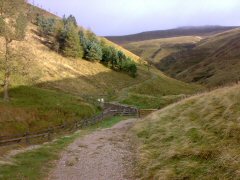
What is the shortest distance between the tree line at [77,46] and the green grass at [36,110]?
47763 mm

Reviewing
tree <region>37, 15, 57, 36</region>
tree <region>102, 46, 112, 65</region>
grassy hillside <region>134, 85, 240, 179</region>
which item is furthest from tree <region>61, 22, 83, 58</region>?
grassy hillside <region>134, 85, 240, 179</region>

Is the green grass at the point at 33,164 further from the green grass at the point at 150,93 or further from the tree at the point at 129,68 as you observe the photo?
the tree at the point at 129,68

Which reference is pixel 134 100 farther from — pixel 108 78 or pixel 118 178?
pixel 118 178

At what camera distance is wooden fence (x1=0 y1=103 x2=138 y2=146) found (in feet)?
94.1

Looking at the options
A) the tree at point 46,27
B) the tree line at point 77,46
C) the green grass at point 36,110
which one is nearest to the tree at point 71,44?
the tree line at point 77,46

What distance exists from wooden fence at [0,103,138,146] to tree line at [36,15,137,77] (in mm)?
46509

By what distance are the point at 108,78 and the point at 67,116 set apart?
183ft

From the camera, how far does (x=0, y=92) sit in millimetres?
53375

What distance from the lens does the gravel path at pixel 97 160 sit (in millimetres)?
17734

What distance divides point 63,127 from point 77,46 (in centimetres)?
7301

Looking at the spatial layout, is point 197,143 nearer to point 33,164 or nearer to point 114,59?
point 33,164

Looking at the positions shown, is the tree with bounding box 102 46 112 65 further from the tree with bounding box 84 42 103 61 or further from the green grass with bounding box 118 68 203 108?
the green grass with bounding box 118 68 203 108

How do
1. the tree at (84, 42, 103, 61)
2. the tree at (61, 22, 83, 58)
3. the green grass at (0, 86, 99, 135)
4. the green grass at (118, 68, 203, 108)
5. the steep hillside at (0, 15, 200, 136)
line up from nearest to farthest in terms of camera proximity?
the green grass at (0, 86, 99, 135)
the steep hillside at (0, 15, 200, 136)
the green grass at (118, 68, 203, 108)
the tree at (61, 22, 83, 58)
the tree at (84, 42, 103, 61)

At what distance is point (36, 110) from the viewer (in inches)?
1880
